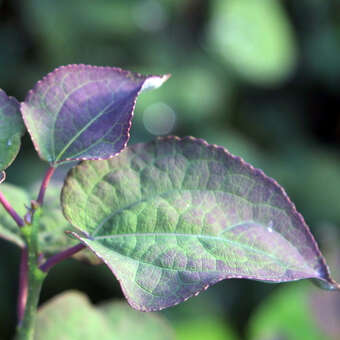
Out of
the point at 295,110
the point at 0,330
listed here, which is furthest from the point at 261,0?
the point at 0,330

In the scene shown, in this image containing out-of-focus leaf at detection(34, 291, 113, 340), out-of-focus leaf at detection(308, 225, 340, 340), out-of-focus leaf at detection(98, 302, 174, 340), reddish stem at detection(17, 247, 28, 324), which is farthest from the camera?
out-of-focus leaf at detection(308, 225, 340, 340)

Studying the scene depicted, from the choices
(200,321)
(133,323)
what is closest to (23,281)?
(133,323)

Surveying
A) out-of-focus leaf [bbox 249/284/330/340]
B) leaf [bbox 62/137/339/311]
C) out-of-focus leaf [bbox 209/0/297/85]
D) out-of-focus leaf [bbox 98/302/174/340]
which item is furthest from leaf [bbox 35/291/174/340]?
out-of-focus leaf [bbox 209/0/297/85]

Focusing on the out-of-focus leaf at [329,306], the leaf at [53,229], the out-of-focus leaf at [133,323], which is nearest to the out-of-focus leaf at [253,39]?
the out-of-focus leaf at [329,306]

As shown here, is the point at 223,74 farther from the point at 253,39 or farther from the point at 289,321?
the point at 289,321

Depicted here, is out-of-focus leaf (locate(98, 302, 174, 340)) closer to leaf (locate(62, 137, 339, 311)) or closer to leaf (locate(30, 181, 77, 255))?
leaf (locate(30, 181, 77, 255))

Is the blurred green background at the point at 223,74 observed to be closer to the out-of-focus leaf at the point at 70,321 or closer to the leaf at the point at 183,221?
the out-of-focus leaf at the point at 70,321
